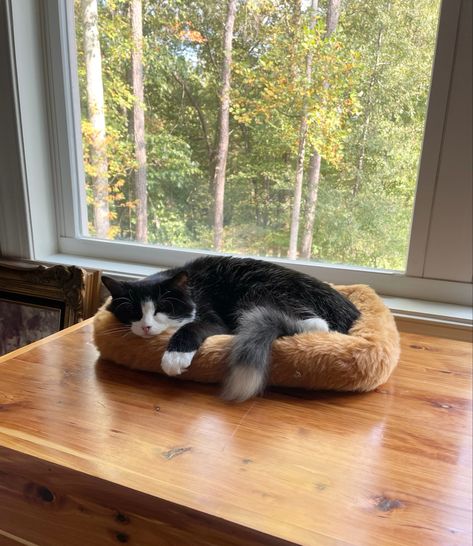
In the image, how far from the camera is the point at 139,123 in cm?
132

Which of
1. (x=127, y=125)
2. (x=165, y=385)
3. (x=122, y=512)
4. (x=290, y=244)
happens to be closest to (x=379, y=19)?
(x=290, y=244)

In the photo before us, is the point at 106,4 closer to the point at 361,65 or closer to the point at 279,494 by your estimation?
the point at 361,65

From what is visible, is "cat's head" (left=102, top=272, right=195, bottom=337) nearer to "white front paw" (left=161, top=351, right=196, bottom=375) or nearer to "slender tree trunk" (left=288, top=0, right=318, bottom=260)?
"white front paw" (left=161, top=351, right=196, bottom=375)

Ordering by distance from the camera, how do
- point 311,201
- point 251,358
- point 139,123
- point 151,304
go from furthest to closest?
point 139,123 → point 311,201 → point 151,304 → point 251,358

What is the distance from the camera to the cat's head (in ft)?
2.65

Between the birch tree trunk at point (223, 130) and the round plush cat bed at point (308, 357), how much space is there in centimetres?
59

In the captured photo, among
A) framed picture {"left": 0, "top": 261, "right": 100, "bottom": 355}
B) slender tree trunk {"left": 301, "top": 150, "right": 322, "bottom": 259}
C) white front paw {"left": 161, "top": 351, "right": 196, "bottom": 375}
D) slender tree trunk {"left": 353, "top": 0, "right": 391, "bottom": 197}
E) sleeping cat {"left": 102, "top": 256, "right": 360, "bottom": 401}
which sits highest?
slender tree trunk {"left": 353, "top": 0, "right": 391, "bottom": 197}

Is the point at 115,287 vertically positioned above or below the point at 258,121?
below

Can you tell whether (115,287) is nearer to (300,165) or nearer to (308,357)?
(308,357)

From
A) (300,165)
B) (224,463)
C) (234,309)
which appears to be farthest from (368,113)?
(224,463)

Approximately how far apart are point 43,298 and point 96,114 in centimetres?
60

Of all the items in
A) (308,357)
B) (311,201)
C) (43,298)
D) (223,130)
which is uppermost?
(223,130)

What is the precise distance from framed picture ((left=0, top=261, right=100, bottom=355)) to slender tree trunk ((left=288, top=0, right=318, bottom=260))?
574 millimetres

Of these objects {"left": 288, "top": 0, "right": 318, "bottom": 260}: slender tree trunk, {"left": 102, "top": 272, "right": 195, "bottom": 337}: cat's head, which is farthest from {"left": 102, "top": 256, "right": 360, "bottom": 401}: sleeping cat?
{"left": 288, "top": 0, "right": 318, "bottom": 260}: slender tree trunk
